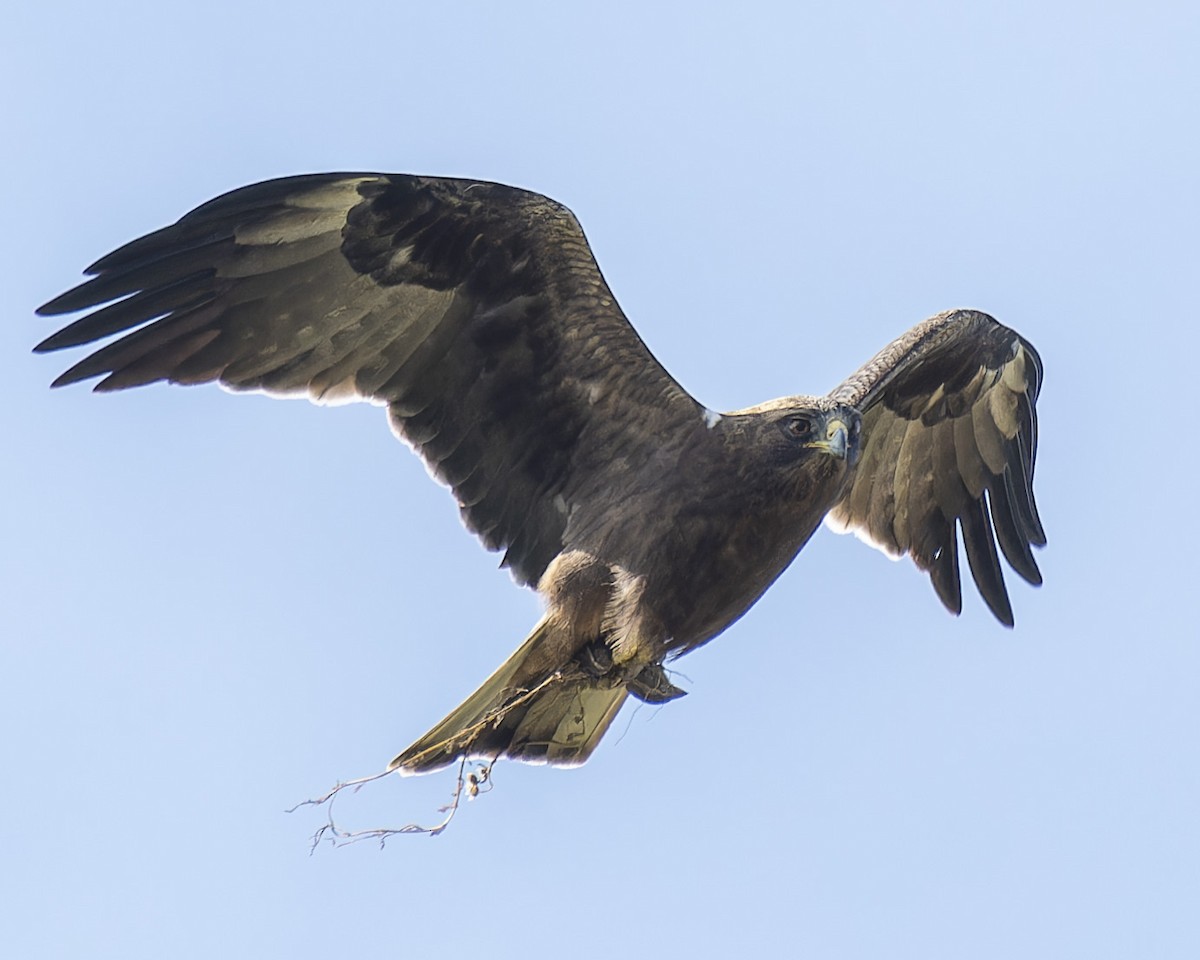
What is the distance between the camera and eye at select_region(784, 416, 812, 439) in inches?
350

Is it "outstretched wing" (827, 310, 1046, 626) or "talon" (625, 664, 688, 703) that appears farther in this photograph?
"outstretched wing" (827, 310, 1046, 626)

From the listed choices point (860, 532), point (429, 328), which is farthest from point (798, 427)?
point (860, 532)

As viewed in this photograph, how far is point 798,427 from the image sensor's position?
29.2 feet

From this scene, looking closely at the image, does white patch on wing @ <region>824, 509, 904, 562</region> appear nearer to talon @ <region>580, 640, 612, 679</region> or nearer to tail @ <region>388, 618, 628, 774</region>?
tail @ <region>388, 618, 628, 774</region>

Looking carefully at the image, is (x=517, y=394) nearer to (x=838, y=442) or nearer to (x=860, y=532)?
(x=838, y=442)

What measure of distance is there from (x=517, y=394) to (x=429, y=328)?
52cm

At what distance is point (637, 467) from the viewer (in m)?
9.17

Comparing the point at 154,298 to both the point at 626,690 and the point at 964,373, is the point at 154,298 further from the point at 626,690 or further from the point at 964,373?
the point at 964,373

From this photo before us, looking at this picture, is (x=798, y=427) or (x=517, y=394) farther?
(x=517, y=394)

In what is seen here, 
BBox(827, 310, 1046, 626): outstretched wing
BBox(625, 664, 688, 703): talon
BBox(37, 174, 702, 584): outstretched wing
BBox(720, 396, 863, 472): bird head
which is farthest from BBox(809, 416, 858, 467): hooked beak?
BBox(827, 310, 1046, 626): outstretched wing

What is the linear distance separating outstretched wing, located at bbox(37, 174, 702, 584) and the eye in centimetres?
45

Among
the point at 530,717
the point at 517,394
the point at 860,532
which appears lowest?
the point at 530,717

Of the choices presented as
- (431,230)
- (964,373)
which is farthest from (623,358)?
(964,373)

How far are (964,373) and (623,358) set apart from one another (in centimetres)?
244
